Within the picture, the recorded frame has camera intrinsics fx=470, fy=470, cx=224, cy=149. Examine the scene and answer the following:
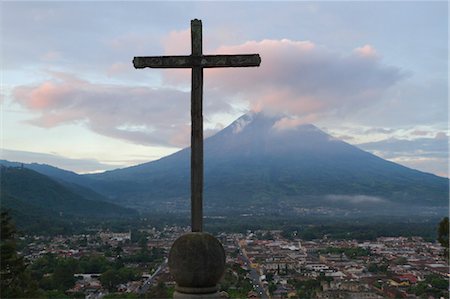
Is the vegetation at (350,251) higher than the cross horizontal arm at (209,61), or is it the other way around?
the cross horizontal arm at (209,61)

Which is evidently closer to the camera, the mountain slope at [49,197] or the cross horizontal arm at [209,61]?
the cross horizontal arm at [209,61]

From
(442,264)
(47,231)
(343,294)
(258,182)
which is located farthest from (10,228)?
(258,182)

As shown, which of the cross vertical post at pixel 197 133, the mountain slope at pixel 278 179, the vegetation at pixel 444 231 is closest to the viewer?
the cross vertical post at pixel 197 133

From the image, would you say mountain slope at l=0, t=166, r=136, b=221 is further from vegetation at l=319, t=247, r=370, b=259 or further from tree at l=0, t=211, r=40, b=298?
tree at l=0, t=211, r=40, b=298

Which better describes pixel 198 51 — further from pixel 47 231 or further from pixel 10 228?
pixel 47 231

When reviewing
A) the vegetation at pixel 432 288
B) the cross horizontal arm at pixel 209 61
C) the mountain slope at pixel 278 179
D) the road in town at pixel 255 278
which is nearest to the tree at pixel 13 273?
the cross horizontal arm at pixel 209 61

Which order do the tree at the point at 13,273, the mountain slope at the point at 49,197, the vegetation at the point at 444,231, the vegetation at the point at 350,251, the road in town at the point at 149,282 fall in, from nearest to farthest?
the vegetation at the point at 444,231, the tree at the point at 13,273, the road in town at the point at 149,282, the vegetation at the point at 350,251, the mountain slope at the point at 49,197

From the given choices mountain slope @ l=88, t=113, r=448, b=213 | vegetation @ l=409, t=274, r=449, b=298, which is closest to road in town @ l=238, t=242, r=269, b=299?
vegetation @ l=409, t=274, r=449, b=298

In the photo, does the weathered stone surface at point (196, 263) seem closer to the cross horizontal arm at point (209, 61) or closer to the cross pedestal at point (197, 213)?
the cross pedestal at point (197, 213)
